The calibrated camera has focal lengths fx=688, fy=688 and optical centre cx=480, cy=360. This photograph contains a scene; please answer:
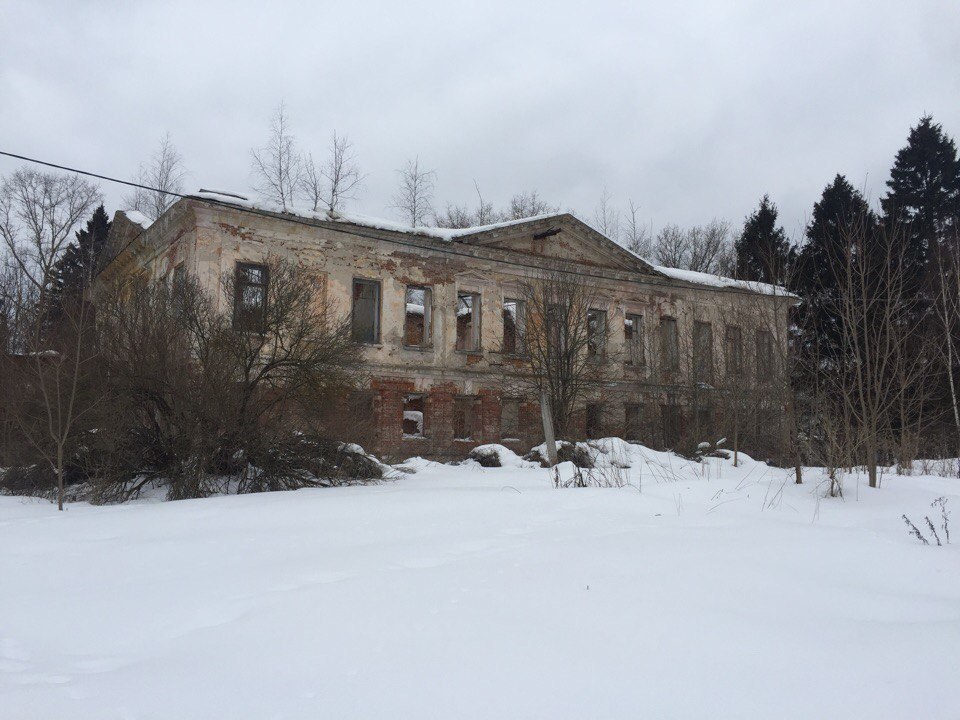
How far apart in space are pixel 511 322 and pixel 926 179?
901 inches

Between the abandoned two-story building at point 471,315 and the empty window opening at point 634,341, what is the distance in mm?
78

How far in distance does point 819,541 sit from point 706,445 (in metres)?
13.4

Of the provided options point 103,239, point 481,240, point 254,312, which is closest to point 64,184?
point 103,239

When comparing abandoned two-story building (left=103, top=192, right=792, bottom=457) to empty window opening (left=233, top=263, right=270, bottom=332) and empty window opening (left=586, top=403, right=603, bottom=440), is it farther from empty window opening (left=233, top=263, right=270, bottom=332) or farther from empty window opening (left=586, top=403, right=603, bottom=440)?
empty window opening (left=233, top=263, right=270, bottom=332)

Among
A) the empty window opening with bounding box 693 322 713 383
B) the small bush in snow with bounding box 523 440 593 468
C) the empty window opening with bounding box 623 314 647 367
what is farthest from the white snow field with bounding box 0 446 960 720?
the empty window opening with bounding box 623 314 647 367

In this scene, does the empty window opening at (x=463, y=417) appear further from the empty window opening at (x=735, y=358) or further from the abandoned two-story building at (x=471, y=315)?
the empty window opening at (x=735, y=358)

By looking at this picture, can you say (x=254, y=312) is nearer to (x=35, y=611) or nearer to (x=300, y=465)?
(x=300, y=465)

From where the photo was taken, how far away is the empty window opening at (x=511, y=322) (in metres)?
24.4

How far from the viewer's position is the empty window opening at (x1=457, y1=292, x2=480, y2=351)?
24.8 meters

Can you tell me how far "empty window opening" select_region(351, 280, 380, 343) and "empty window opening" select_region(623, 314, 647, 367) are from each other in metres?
9.27

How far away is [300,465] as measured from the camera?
11867 mm

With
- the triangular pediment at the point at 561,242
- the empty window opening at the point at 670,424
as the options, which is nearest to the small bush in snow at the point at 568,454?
the empty window opening at the point at 670,424

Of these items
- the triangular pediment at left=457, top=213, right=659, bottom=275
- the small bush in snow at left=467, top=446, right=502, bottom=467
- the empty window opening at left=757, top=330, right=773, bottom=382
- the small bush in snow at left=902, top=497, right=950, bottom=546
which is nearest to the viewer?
the small bush in snow at left=902, top=497, right=950, bottom=546

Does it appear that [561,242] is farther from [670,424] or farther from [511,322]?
[670,424]
